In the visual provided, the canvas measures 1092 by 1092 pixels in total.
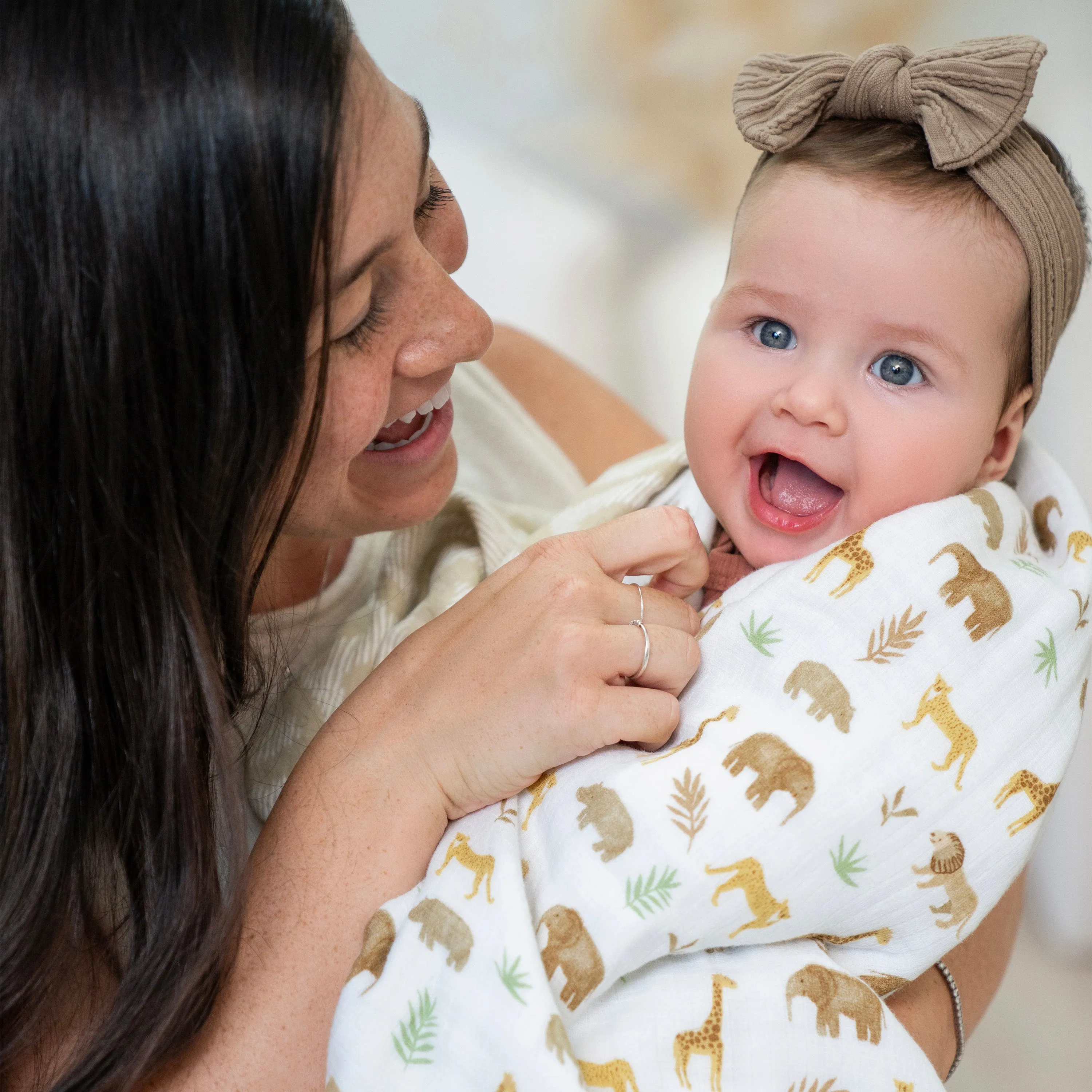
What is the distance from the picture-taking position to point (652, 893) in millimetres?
880

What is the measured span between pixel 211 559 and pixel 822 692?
1.72 ft

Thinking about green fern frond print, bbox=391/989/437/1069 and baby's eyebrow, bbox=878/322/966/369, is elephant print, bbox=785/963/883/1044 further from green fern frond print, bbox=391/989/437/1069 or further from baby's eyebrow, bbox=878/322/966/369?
baby's eyebrow, bbox=878/322/966/369

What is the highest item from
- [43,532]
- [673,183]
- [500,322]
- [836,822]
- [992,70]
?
[992,70]

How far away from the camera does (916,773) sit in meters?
0.93

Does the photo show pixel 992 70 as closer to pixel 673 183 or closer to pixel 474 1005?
pixel 474 1005

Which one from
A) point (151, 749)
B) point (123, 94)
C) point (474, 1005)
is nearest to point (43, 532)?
point (151, 749)

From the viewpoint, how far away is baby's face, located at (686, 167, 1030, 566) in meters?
1.03

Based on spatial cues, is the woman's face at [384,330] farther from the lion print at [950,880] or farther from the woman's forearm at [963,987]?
the woman's forearm at [963,987]

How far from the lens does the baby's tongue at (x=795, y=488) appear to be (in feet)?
3.67

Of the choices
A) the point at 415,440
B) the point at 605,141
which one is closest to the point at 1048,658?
the point at 415,440

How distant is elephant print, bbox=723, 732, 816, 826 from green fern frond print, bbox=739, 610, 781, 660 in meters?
0.08

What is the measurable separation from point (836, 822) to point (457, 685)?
338 mm

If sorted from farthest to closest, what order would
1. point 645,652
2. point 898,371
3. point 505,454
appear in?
point 505,454 < point 898,371 < point 645,652

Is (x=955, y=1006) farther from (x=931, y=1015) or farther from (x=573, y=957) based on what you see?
(x=573, y=957)
